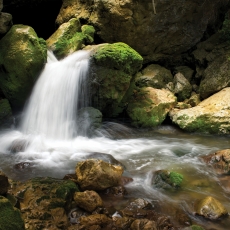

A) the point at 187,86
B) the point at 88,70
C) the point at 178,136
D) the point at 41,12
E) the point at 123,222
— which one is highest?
the point at 41,12

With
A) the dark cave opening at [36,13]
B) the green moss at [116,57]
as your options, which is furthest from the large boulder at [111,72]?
the dark cave opening at [36,13]

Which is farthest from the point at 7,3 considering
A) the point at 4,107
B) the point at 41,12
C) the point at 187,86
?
the point at 187,86

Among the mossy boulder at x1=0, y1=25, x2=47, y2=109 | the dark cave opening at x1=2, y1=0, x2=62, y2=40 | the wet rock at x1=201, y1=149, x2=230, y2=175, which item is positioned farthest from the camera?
the dark cave opening at x1=2, y1=0, x2=62, y2=40

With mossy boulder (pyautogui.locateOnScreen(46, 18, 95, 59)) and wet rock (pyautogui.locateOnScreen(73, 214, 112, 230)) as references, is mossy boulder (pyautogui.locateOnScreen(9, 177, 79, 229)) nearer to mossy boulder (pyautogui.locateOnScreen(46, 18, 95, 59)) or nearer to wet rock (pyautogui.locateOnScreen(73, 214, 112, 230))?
wet rock (pyautogui.locateOnScreen(73, 214, 112, 230))

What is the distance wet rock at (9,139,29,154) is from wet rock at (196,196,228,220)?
5.09 meters

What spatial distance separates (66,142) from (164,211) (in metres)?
4.74

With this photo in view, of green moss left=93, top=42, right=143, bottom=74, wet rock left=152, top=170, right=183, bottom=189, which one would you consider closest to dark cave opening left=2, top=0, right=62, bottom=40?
green moss left=93, top=42, right=143, bottom=74

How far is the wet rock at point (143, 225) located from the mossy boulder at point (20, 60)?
22.5ft

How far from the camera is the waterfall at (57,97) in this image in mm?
9195

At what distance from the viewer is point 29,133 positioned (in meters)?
8.80

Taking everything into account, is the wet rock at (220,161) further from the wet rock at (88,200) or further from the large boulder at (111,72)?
the large boulder at (111,72)

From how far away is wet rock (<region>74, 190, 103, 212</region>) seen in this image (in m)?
4.22

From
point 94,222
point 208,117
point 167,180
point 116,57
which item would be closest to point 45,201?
point 94,222

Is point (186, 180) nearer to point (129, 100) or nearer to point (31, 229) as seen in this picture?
point (31, 229)
